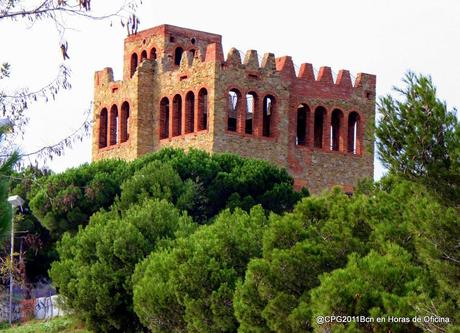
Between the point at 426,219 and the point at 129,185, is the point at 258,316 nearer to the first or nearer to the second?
the point at 426,219

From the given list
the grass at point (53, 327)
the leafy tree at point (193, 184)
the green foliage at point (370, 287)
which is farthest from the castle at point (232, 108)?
the green foliage at point (370, 287)

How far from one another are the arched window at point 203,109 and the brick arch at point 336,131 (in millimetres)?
5527

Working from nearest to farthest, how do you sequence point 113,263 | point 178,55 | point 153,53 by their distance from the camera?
point 113,263
point 153,53
point 178,55

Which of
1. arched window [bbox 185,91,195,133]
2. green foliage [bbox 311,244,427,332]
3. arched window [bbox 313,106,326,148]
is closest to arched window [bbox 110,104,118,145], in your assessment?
arched window [bbox 185,91,195,133]

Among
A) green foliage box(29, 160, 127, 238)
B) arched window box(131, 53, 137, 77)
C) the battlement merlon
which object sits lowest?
green foliage box(29, 160, 127, 238)

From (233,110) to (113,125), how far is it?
592 centimetres

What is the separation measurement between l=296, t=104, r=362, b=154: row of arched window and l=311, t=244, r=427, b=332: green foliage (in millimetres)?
31602

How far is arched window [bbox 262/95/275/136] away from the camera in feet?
207

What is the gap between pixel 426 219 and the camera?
27172 mm

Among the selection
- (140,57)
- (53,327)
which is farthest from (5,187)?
(140,57)

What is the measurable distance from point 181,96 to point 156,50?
11.7 ft

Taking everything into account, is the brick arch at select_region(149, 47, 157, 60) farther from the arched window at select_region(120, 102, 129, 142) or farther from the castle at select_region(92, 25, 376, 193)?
the arched window at select_region(120, 102, 129, 142)

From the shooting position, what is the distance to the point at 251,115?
6438 cm

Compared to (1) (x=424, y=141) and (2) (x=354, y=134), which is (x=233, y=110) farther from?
(1) (x=424, y=141)
